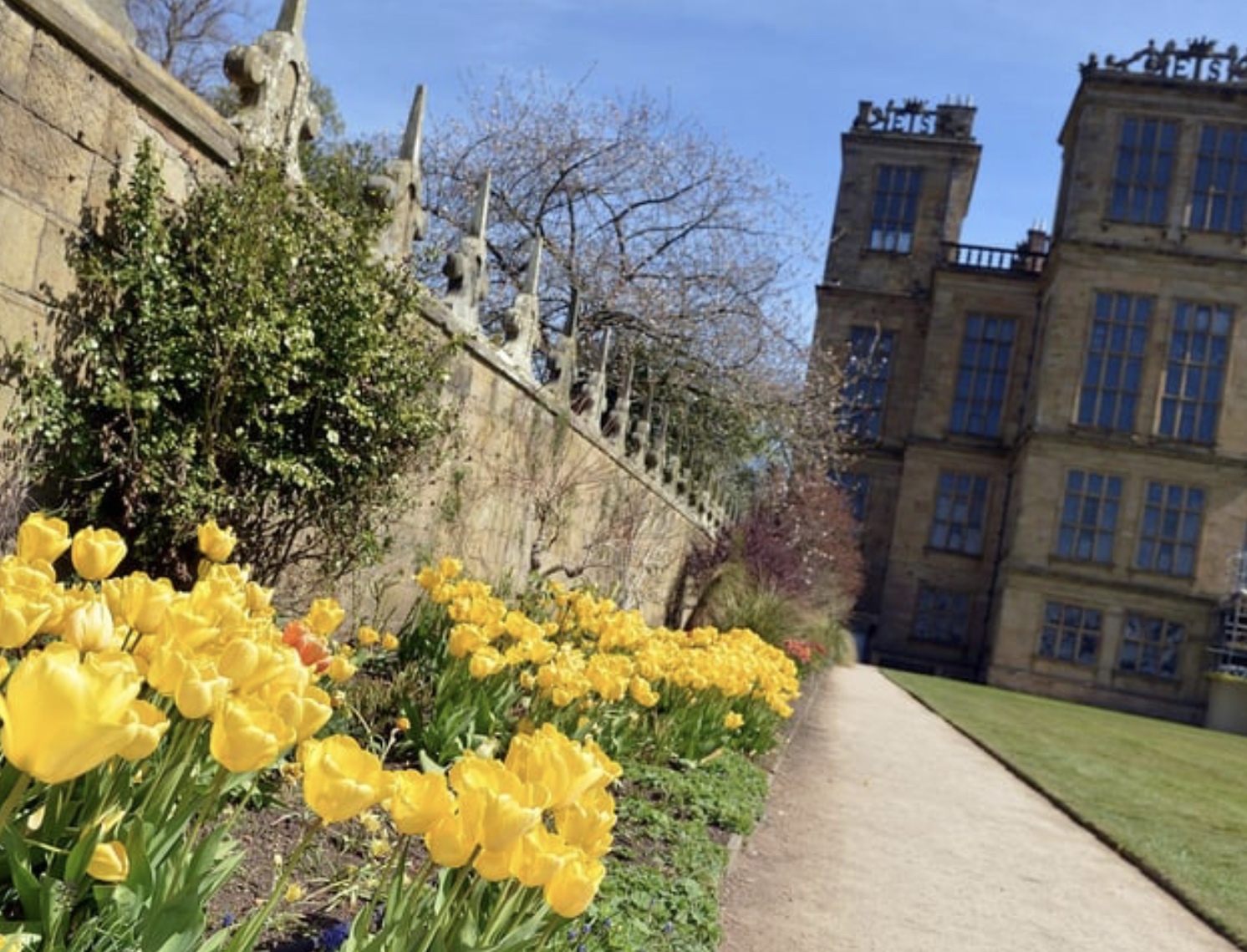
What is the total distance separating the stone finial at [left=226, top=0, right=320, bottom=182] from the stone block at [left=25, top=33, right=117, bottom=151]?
76 cm

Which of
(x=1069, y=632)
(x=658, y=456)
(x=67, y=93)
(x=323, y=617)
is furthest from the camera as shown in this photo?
(x=1069, y=632)

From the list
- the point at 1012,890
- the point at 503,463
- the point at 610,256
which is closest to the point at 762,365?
the point at 610,256

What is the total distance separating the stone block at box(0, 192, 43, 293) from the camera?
336 cm

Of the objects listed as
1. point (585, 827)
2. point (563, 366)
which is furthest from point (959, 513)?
point (585, 827)

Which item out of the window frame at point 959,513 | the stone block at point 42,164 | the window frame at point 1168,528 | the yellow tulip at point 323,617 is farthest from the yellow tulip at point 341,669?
the window frame at point 959,513

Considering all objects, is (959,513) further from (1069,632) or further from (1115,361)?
(1115,361)

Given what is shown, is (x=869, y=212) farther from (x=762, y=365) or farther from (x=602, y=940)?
(x=602, y=940)

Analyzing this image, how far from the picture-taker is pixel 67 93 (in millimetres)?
3547

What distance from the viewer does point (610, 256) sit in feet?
50.9

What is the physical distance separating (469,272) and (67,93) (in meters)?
3.43

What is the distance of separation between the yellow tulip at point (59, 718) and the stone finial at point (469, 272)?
5.84m

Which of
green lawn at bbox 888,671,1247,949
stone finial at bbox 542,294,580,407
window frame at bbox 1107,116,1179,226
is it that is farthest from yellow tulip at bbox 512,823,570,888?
window frame at bbox 1107,116,1179,226

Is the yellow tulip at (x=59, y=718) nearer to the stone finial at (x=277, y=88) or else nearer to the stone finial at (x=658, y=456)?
the stone finial at (x=277, y=88)

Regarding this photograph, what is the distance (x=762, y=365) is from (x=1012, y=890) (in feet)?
40.6
